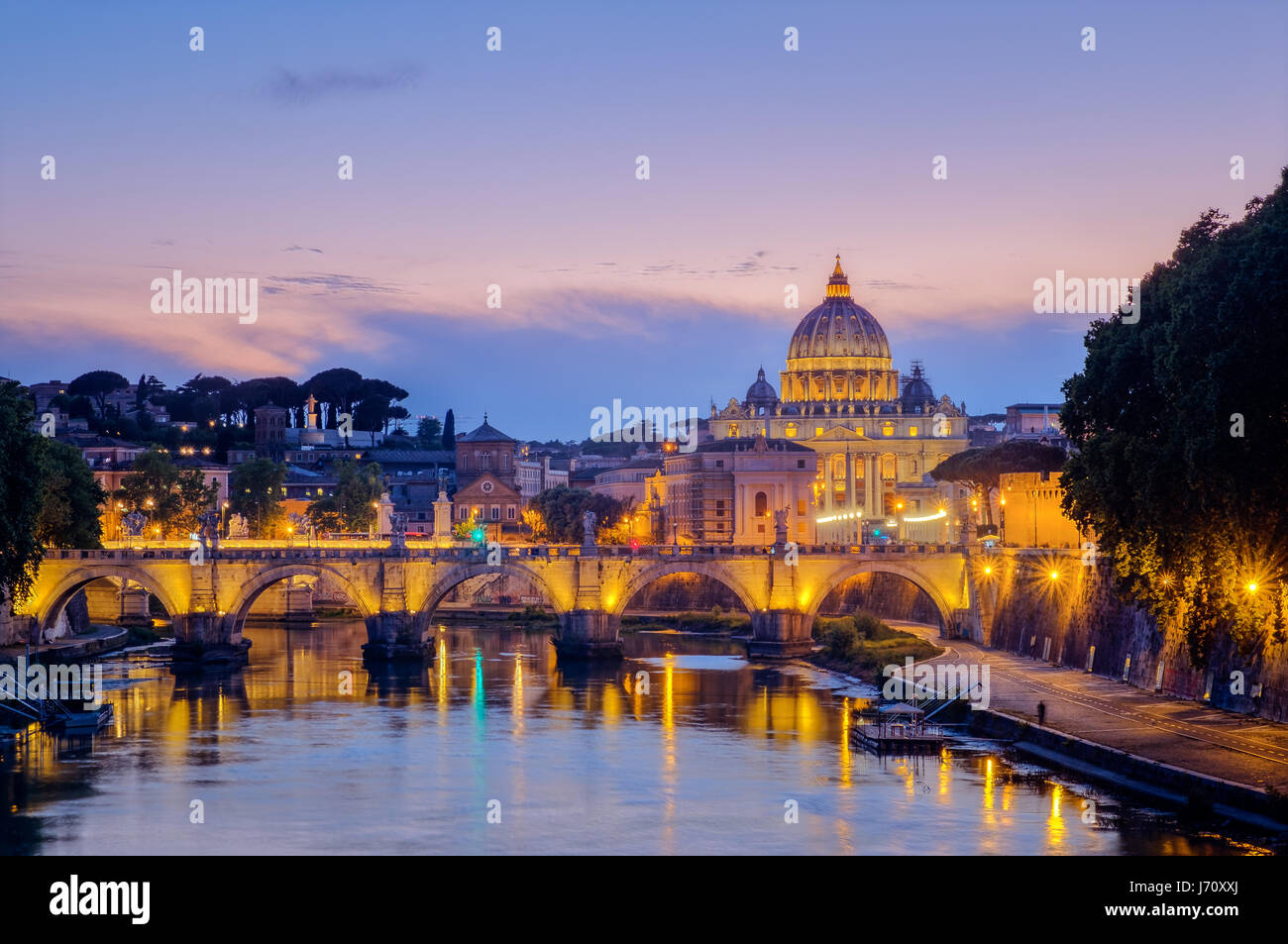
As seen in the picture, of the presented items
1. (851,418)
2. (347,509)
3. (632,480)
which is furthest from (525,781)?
(851,418)

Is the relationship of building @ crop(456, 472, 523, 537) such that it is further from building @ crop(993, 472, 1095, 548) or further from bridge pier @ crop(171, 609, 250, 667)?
building @ crop(993, 472, 1095, 548)

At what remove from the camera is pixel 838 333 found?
17338 centimetres

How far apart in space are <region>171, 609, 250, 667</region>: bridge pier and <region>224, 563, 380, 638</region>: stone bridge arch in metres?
0.31

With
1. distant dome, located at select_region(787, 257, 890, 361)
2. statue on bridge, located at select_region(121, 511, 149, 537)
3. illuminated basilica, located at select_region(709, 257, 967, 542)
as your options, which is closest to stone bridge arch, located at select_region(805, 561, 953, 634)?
statue on bridge, located at select_region(121, 511, 149, 537)

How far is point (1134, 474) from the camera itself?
136 feet

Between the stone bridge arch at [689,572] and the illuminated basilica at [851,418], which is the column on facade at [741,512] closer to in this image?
the illuminated basilica at [851,418]

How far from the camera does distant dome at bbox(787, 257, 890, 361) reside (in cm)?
17312

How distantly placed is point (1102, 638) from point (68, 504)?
41.3 metres

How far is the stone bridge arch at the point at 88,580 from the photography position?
71312mm

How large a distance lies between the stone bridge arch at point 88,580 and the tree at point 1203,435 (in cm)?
3928

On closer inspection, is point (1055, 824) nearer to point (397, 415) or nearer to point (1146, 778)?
point (1146, 778)
